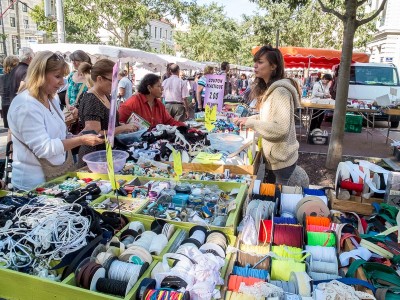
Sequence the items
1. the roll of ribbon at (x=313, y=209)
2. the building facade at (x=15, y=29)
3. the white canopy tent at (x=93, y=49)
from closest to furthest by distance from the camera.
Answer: the roll of ribbon at (x=313, y=209) < the white canopy tent at (x=93, y=49) < the building facade at (x=15, y=29)

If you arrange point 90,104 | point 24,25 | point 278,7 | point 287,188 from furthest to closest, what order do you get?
point 24,25, point 278,7, point 90,104, point 287,188

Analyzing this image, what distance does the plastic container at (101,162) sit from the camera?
9.06ft

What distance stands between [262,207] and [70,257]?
106cm

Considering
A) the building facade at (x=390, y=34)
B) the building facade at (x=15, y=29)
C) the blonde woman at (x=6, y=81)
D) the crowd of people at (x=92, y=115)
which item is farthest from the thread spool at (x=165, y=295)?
the building facade at (x=15, y=29)

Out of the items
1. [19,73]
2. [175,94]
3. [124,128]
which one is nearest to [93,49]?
[175,94]

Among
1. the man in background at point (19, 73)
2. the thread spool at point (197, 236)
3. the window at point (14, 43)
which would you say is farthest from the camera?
the window at point (14, 43)

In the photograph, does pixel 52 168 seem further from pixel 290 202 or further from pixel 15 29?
pixel 15 29

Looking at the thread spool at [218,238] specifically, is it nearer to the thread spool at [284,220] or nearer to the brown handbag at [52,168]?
the thread spool at [284,220]

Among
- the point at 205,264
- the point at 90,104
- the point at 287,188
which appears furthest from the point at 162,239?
the point at 90,104

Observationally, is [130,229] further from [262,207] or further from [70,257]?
[262,207]

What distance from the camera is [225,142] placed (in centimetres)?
393

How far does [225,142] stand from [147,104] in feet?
4.00

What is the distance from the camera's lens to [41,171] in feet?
8.34

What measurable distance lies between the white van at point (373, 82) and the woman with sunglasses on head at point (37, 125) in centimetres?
1115
